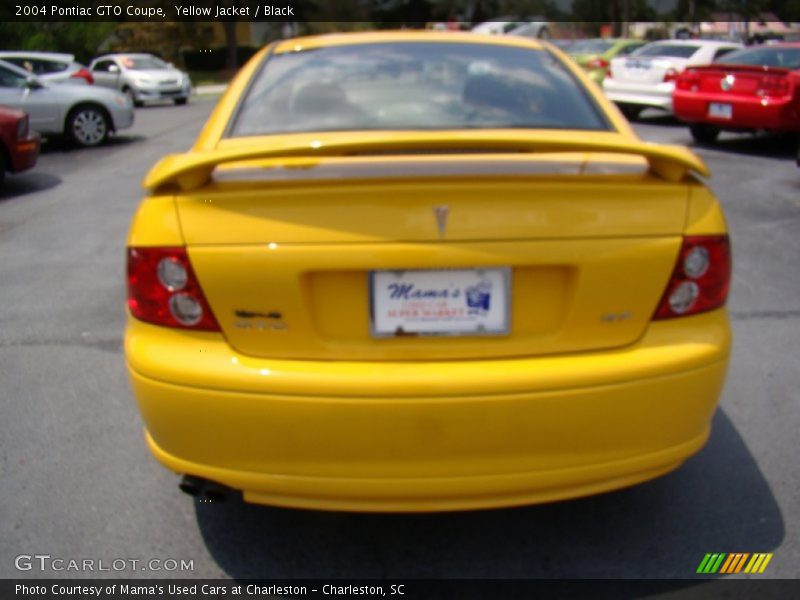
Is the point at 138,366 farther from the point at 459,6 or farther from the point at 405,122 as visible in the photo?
the point at 459,6

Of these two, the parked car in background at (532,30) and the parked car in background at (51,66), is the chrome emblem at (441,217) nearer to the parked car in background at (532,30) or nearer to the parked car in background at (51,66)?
the parked car in background at (51,66)

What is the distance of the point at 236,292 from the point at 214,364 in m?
0.21

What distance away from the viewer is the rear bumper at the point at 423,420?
7.39 feet

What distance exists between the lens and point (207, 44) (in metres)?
38.8

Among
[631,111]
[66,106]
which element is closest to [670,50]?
[631,111]

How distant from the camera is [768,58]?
11.7m

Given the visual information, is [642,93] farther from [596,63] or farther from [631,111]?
[596,63]

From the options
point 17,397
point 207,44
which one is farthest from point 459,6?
point 17,397

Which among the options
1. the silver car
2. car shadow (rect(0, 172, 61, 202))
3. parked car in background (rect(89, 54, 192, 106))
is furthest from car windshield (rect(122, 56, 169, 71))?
car shadow (rect(0, 172, 61, 202))

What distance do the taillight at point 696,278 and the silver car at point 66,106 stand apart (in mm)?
12437

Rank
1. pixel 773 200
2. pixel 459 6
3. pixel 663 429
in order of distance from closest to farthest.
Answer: pixel 663 429 → pixel 773 200 → pixel 459 6

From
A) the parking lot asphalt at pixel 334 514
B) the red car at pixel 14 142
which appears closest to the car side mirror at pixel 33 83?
the red car at pixel 14 142

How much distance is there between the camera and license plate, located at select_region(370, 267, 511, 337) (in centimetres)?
229

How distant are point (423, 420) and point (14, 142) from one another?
28.2ft
